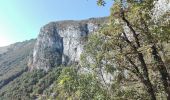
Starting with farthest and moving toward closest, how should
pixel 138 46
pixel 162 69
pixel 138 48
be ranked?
pixel 138 46 < pixel 162 69 < pixel 138 48

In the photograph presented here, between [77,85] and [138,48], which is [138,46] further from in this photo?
[77,85]

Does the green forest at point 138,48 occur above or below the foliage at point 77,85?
above

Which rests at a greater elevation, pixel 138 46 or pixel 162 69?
pixel 138 46

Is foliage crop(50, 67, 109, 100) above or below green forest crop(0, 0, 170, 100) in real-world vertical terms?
below

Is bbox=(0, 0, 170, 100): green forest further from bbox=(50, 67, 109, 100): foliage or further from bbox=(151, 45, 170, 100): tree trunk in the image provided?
bbox=(50, 67, 109, 100): foliage

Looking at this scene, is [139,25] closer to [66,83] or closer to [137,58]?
[137,58]

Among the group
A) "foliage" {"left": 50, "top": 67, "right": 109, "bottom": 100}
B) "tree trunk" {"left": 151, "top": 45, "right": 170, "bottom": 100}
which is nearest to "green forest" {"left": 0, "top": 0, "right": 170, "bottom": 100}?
"tree trunk" {"left": 151, "top": 45, "right": 170, "bottom": 100}

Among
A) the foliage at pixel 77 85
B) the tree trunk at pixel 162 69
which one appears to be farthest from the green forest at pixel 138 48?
the foliage at pixel 77 85

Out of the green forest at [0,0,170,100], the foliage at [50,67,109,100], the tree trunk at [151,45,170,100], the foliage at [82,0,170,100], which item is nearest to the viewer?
the green forest at [0,0,170,100]

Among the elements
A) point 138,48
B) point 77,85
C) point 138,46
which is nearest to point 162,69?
point 138,46

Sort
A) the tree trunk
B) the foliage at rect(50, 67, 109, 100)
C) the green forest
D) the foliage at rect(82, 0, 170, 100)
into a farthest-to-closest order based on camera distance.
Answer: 1. the foliage at rect(50, 67, 109, 100)
2. the tree trunk
3. the foliage at rect(82, 0, 170, 100)
4. the green forest

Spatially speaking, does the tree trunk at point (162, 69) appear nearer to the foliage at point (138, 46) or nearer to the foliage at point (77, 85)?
the foliage at point (138, 46)

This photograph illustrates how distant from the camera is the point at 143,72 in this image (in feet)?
79.2

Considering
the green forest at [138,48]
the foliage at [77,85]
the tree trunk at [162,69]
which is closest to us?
the green forest at [138,48]
